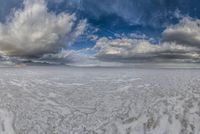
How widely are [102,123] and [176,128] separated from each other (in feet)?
16.2

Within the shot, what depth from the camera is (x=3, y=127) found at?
493 inches

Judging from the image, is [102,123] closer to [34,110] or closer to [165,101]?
[34,110]

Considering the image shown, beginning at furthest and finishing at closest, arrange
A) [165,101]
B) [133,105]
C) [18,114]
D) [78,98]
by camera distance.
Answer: [78,98] → [165,101] → [133,105] → [18,114]

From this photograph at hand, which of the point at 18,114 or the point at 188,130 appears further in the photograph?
the point at 18,114

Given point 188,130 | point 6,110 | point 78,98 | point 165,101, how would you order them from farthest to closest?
point 78,98, point 165,101, point 6,110, point 188,130

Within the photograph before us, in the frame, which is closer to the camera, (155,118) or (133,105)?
(155,118)

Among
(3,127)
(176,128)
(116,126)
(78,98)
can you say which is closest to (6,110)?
(3,127)

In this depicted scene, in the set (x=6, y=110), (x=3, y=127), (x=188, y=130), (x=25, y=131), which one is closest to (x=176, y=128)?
(x=188, y=130)

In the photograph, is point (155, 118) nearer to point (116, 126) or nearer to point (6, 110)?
point (116, 126)

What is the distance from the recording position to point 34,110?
16.4 m

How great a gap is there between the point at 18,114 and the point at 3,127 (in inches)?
107

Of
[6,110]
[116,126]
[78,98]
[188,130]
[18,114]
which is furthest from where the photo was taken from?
[78,98]

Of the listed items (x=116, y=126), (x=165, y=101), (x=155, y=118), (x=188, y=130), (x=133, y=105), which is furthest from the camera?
(x=165, y=101)

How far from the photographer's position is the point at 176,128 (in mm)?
12297
